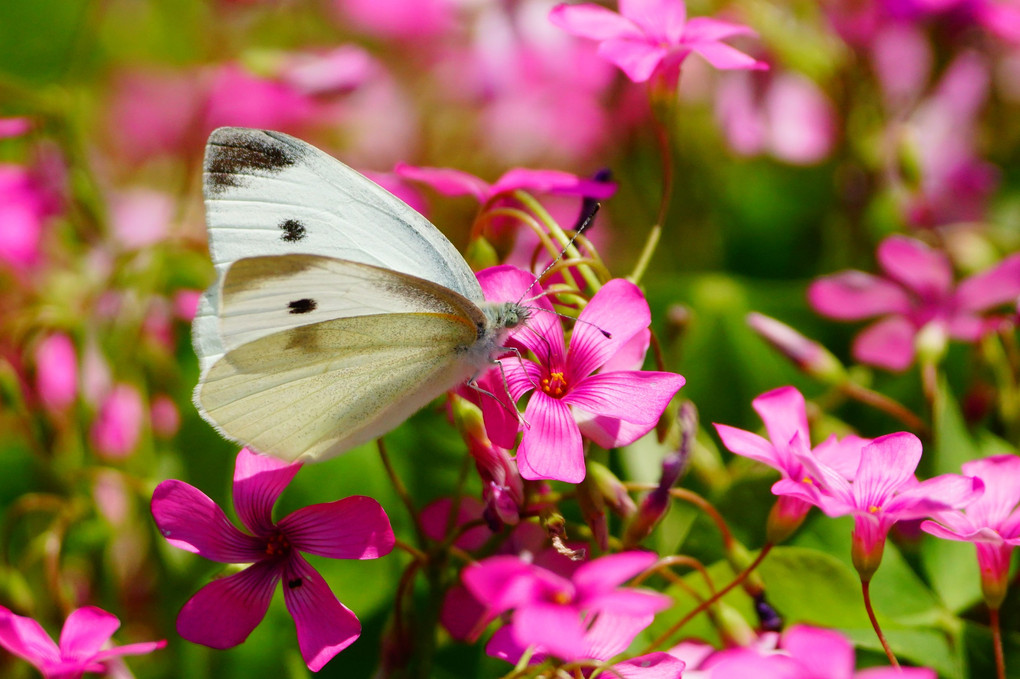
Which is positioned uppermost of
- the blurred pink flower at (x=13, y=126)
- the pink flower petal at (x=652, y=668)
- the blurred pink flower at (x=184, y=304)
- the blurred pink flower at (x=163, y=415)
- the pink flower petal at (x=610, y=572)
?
the pink flower petal at (x=610, y=572)

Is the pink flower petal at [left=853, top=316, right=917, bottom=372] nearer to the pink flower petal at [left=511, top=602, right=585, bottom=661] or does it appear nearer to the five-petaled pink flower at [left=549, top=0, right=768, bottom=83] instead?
the five-petaled pink flower at [left=549, top=0, right=768, bottom=83]

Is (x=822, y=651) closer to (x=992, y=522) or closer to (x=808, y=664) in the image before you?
(x=808, y=664)

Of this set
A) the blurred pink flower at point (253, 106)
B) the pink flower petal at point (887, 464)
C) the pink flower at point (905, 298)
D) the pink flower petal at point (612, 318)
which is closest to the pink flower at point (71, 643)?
the pink flower petal at point (612, 318)

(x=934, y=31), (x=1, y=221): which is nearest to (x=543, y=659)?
(x=1, y=221)

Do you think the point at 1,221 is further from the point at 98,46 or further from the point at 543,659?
the point at 543,659

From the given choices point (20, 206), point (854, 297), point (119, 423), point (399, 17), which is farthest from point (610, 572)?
point (399, 17)

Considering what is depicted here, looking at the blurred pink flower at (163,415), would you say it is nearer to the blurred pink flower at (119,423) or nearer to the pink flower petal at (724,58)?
the blurred pink flower at (119,423)
